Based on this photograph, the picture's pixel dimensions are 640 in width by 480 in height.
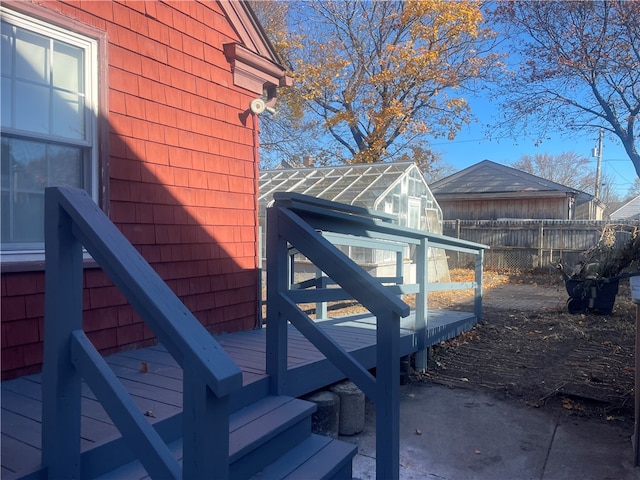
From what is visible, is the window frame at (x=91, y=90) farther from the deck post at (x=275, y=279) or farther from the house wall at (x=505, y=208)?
the house wall at (x=505, y=208)

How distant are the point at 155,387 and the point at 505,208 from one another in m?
18.4

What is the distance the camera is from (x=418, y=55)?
18109 millimetres

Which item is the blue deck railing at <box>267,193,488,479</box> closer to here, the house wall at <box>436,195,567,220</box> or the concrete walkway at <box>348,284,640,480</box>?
the concrete walkway at <box>348,284,640,480</box>

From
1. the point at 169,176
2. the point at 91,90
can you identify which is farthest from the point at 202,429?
the point at 169,176

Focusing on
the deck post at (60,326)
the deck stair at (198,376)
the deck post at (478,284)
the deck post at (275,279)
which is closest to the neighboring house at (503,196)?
the deck post at (478,284)

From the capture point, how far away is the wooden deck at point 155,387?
200cm

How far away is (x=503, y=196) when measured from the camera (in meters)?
→ 18.7

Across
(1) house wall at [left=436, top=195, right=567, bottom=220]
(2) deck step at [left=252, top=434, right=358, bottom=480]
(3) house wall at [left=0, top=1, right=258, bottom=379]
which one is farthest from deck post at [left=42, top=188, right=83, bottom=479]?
(1) house wall at [left=436, top=195, right=567, bottom=220]

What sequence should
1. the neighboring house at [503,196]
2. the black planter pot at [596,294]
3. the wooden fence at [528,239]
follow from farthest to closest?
the neighboring house at [503,196] < the wooden fence at [528,239] < the black planter pot at [596,294]

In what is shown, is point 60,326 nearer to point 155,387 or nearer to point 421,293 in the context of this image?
point 155,387

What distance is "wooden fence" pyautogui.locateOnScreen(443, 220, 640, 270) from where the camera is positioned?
1515cm

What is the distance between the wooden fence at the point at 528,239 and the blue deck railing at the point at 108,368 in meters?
15.3

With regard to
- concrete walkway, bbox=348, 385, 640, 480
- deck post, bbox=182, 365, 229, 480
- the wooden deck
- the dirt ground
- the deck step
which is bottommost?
concrete walkway, bbox=348, 385, 640, 480

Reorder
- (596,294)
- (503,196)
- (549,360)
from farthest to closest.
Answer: (503,196) < (596,294) < (549,360)
